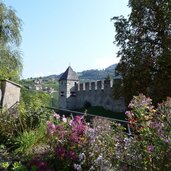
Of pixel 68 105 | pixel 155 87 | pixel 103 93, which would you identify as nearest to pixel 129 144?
pixel 155 87

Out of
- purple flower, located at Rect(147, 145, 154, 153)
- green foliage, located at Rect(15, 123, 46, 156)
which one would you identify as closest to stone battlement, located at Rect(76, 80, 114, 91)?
green foliage, located at Rect(15, 123, 46, 156)

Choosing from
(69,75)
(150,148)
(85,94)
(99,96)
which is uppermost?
(69,75)

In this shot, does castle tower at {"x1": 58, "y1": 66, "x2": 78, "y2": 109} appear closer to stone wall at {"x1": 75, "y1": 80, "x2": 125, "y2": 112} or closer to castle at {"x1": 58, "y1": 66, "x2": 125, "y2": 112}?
castle at {"x1": 58, "y1": 66, "x2": 125, "y2": 112}

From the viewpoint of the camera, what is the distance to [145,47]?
A: 25781mm

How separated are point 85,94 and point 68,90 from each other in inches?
284

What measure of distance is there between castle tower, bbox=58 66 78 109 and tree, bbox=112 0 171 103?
35.1 metres

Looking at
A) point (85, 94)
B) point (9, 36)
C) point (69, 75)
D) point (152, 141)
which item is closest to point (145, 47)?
point (9, 36)

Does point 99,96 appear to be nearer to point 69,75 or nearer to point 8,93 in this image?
point 69,75

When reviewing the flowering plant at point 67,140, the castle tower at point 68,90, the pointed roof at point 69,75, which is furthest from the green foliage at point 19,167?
the pointed roof at point 69,75

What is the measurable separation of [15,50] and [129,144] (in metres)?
20.1

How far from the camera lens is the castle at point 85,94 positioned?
1817 inches

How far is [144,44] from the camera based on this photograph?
85.0ft

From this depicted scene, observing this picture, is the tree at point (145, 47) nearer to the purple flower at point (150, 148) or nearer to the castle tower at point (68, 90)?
the purple flower at point (150, 148)

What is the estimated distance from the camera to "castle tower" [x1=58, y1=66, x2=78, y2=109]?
202 ft
